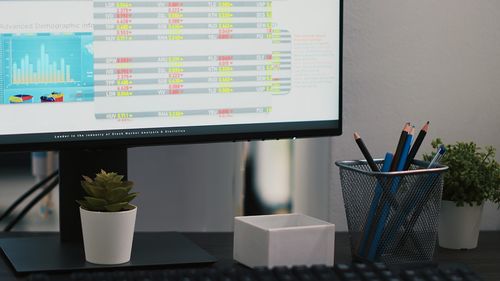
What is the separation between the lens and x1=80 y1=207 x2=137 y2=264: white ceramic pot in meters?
1.02

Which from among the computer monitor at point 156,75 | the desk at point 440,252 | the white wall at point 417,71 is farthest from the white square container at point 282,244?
the white wall at point 417,71

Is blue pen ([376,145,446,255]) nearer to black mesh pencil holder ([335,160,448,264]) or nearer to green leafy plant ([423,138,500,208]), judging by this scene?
black mesh pencil holder ([335,160,448,264])

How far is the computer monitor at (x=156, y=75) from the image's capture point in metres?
1.04

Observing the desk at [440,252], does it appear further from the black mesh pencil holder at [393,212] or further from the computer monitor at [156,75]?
the computer monitor at [156,75]

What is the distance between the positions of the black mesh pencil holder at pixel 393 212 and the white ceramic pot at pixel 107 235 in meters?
0.28

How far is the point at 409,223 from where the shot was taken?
3.64 ft

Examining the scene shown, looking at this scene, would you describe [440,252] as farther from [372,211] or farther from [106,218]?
[106,218]

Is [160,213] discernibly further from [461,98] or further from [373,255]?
[461,98]

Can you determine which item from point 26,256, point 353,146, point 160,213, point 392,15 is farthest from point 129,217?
point 392,15

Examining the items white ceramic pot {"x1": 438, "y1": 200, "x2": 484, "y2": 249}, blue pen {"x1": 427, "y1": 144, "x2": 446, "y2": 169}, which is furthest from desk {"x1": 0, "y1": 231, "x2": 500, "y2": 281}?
blue pen {"x1": 427, "y1": 144, "x2": 446, "y2": 169}

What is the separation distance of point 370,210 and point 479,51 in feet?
1.30

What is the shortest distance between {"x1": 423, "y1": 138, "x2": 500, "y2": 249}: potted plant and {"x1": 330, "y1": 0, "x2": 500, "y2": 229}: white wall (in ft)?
0.44

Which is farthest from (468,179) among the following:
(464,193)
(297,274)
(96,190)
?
(96,190)

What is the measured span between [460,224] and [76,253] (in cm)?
52
